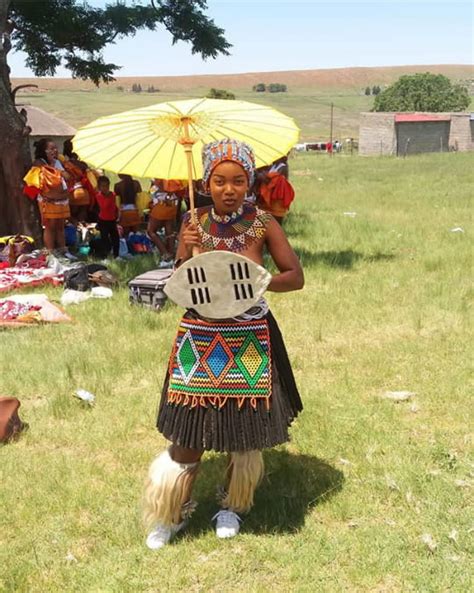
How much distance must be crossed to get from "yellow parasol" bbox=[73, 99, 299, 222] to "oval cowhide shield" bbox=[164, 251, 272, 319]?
32.4 inches

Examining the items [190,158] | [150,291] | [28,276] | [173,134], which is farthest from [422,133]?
[190,158]

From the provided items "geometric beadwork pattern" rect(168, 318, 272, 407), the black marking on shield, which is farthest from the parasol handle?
"geometric beadwork pattern" rect(168, 318, 272, 407)

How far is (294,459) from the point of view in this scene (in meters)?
4.40

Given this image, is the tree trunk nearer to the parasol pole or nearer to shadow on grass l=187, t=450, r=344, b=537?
the parasol pole

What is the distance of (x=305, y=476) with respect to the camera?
13.6ft

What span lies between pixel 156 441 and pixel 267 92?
148265 millimetres

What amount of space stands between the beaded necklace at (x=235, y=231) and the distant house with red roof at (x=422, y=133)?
48.6 metres

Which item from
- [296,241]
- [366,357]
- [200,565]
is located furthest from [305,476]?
[296,241]

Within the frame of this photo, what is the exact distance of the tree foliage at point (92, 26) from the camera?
1348 centimetres

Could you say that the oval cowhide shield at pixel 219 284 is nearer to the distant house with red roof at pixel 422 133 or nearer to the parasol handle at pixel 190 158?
the parasol handle at pixel 190 158

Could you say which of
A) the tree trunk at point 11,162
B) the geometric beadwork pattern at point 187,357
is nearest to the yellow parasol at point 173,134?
the geometric beadwork pattern at point 187,357

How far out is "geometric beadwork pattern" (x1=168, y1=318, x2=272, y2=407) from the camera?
3.28m

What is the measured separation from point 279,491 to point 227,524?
0.52 metres

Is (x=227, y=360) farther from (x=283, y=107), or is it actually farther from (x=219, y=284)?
(x=283, y=107)
